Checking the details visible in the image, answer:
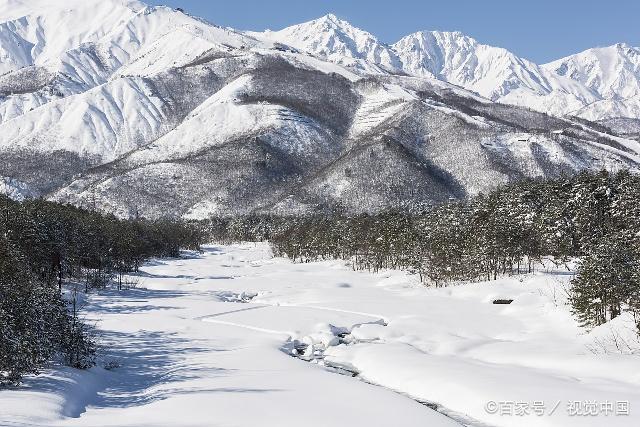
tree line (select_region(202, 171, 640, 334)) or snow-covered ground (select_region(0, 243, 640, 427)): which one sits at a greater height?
tree line (select_region(202, 171, 640, 334))

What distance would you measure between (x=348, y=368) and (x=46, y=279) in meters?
30.9

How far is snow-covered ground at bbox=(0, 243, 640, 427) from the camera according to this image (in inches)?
661

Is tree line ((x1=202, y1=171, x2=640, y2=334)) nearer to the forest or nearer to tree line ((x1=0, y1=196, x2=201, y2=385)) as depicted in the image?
the forest

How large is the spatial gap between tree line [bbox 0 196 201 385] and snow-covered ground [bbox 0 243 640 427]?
1.07m

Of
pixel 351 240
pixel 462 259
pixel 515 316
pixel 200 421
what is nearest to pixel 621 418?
pixel 200 421

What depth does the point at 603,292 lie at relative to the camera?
3138 cm

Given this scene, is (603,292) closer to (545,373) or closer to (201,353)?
(545,373)

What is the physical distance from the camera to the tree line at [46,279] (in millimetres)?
18453

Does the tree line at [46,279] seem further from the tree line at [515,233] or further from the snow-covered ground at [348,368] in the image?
the tree line at [515,233]

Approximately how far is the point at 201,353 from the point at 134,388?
668 cm

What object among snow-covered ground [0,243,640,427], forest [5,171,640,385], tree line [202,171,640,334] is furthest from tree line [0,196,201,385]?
tree line [202,171,640,334]

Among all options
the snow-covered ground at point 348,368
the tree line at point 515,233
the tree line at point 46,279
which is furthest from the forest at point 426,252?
the snow-covered ground at point 348,368

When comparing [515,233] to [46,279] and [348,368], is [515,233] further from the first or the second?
[46,279]

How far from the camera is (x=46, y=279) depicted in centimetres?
4569
